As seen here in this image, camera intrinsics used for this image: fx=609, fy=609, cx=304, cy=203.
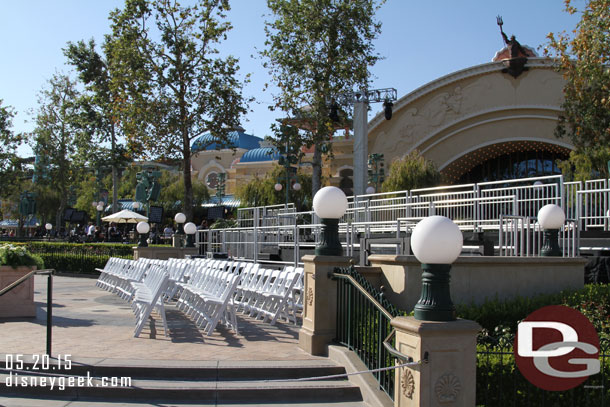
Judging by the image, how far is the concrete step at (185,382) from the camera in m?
6.63

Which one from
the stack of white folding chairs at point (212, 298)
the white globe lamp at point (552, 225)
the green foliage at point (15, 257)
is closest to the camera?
the stack of white folding chairs at point (212, 298)

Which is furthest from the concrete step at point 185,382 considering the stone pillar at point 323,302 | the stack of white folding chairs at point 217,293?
the stack of white folding chairs at point 217,293

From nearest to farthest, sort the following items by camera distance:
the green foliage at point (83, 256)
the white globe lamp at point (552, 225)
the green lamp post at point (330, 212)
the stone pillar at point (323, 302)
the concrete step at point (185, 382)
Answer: the concrete step at point (185, 382) < the stone pillar at point (323, 302) < the green lamp post at point (330, 212) < the white globe lamp at point (552, 225) < the green foliage at point (83, 256)

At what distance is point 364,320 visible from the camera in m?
7.10

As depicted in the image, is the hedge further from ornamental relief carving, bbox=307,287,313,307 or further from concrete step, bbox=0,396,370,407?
concrete step, bbox=0,396,370,407

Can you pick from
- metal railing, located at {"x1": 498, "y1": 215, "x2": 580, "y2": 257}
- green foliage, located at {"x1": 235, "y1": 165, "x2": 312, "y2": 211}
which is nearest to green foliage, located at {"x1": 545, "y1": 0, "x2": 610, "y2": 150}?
metal railing, located at {"x1": 498, "y1": 215, "x2": 580, "y2": 257}

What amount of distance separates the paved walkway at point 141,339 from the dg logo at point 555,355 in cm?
265

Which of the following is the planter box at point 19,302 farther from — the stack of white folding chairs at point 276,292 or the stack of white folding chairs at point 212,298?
the stack of white folding chairs at point 276,292

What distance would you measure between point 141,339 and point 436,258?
18.3 ft

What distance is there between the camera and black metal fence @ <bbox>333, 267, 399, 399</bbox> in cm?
636

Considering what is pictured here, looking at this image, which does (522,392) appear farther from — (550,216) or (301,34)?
(301,34)

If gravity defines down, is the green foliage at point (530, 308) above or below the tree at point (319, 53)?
below

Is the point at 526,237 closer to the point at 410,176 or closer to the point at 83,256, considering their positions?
the point at 83,256

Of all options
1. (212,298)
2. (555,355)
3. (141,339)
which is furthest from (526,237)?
(141,339)
